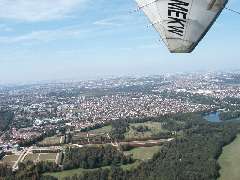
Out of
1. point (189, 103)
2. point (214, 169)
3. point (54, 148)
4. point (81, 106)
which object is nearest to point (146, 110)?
point (189, 103)

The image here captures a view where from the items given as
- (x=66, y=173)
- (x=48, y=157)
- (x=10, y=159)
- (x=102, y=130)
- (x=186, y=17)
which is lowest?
(x=66, y=173)

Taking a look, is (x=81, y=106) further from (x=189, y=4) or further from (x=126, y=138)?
(x=189, y=4)

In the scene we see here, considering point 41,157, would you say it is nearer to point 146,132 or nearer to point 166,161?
point 166,161

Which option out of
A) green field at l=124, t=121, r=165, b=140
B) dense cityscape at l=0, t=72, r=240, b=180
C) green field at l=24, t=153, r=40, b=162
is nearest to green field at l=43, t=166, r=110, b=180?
dense cityscape at l=0, t=72, r=240, b=180

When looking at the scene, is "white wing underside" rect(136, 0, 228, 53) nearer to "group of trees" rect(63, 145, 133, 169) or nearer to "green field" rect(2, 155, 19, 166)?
"group of trees" rect(63, 145, 133, 169)

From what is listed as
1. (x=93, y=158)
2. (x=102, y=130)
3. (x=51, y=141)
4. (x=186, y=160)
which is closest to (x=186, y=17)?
(x=186, y=160)

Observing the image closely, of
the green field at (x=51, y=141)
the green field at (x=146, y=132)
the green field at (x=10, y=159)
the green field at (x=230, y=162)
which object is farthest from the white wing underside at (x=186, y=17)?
the green field at (x=51, y=141)
